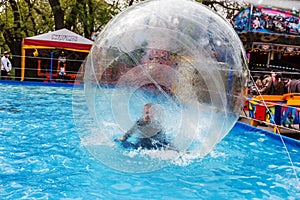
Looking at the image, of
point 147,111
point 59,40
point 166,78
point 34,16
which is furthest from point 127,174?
point 34,16

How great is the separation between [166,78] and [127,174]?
5.29 feet

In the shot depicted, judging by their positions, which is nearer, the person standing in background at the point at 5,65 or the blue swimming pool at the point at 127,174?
the blue swimming pool at the point at 127,174

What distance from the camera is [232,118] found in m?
5.20

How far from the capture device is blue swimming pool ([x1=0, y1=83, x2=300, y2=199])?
4879 millimetres

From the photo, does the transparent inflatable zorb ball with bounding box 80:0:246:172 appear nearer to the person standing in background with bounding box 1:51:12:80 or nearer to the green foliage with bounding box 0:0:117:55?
the person standing in background with bounding box 1:51:12:80

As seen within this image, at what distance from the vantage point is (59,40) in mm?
18578

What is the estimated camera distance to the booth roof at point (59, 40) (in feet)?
59.4

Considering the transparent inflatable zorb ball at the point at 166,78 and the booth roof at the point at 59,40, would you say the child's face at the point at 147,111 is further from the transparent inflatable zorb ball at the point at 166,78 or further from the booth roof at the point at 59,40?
the booth roof at the point at 59,40

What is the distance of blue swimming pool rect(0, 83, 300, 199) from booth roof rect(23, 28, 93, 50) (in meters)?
10.0

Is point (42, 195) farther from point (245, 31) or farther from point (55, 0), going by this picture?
point (55, 0)

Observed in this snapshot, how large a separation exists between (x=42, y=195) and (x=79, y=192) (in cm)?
46

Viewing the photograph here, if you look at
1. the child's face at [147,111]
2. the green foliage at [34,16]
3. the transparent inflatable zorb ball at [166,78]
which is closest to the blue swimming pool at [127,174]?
the transparent inflatable zorb ball at [166,78]

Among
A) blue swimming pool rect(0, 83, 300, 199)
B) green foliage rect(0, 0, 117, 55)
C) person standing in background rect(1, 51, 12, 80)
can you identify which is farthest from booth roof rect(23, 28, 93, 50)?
blue swimming pool rect(0, 83, 300, 199)

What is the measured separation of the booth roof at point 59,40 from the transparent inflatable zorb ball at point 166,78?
549 inches
